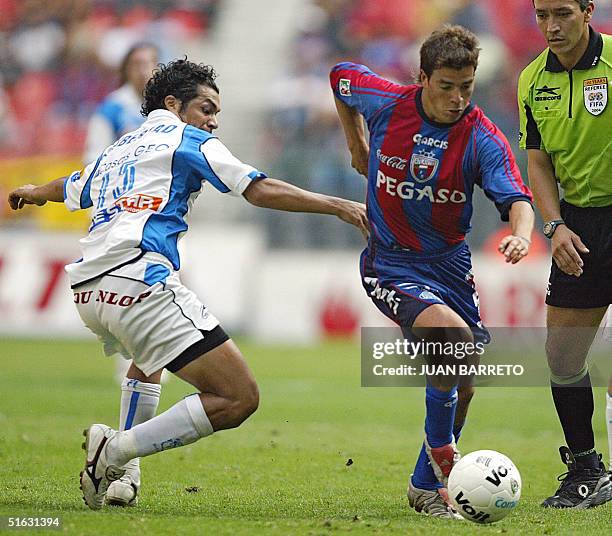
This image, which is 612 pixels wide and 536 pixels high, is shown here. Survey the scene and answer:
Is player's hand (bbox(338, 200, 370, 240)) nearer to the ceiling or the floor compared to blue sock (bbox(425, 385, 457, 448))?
nearer to the ceiling

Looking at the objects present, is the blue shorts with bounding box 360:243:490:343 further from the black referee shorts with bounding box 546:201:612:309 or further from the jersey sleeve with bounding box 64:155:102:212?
the jersey sleeve with bounding box 64:155:102:212

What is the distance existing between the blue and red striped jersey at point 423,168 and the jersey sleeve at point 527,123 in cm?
30

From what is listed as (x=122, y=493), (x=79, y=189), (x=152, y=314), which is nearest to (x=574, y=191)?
(x=152, y=314)

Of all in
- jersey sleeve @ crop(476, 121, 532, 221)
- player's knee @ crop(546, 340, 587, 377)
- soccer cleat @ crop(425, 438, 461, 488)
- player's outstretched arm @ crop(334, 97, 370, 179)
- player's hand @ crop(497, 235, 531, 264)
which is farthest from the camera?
player's outstretched arm @ crop(334, 97, 370, 179)

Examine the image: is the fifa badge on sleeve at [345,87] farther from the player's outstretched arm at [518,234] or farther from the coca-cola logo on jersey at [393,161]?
the player's outstretched arm at [518,234]

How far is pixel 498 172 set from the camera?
5465 millimetres

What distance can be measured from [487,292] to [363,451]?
8446 millimetres

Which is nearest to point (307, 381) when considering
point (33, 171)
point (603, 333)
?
point (603, 333)

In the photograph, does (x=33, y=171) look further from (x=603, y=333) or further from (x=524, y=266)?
(x=603, y=333)

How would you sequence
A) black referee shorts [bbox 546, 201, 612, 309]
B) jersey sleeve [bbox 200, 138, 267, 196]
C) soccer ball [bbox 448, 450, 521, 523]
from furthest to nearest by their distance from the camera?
black referee shorts [bbox 546, 201, 612, 309]
jersey sleeve [bbox 200, 138, 267, 196]
soccer ball [bbox 448, 450, 521, 523]

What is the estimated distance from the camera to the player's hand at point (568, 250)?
5.55 meters

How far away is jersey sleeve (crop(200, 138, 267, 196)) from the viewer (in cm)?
520

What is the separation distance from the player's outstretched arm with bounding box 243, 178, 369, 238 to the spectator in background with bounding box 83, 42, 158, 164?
14.5 ft

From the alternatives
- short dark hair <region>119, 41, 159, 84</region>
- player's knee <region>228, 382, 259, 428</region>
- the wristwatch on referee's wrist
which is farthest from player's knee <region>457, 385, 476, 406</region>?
short dark hair <region>119, 41, 159, 84</region>
